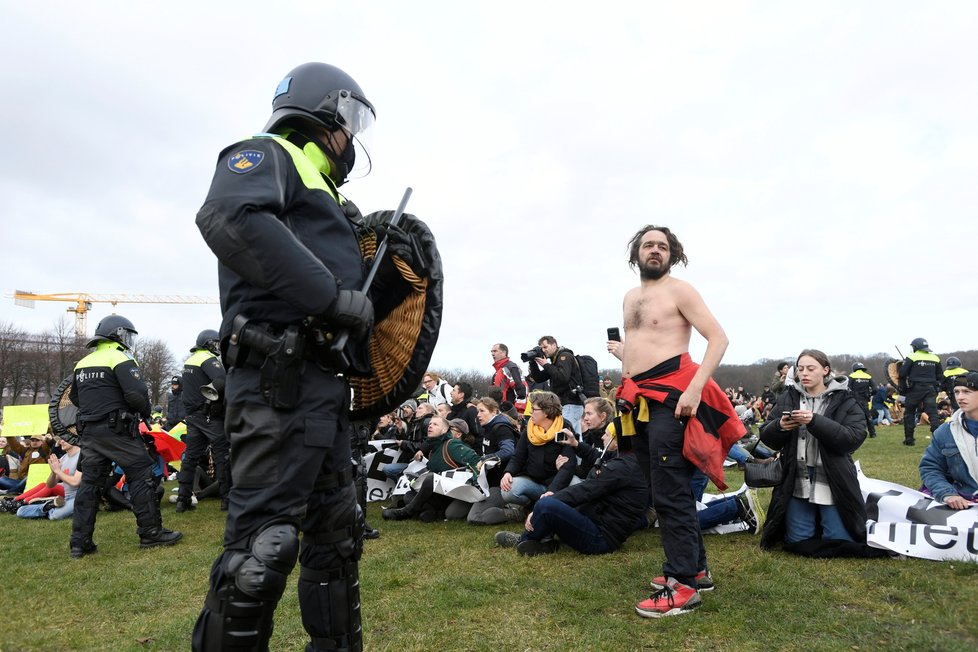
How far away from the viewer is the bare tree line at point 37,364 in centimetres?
4441

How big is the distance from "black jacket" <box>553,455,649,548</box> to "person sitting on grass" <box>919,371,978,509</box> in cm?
212

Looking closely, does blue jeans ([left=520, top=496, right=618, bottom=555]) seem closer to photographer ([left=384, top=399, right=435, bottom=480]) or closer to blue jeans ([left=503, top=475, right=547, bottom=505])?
blue jeans ([left=503, top=475, right=547, bottom=505])

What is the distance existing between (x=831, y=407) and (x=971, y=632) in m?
2.04

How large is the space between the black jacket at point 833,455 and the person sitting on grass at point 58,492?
26.4 feet

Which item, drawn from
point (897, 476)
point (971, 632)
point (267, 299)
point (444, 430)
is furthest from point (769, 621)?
point (897, 476)

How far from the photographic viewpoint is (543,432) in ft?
21.2

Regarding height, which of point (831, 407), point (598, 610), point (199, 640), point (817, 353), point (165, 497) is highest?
point (817, 353)

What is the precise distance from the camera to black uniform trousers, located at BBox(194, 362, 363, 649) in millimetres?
2064

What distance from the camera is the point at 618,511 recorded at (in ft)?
16.9

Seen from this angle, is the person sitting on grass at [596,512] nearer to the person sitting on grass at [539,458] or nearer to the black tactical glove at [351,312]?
the person sitting on grass at [539,458]

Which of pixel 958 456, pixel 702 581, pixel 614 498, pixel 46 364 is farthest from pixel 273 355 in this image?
pixel 46 364

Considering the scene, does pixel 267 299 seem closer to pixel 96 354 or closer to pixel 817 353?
pixel 817 353

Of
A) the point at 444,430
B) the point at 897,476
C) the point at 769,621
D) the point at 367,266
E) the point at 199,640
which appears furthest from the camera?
the point at 897,476

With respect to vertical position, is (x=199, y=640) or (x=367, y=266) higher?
(x=367, y=266)
